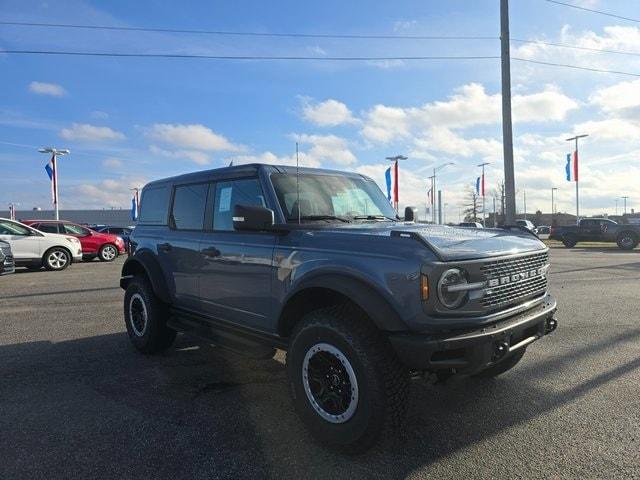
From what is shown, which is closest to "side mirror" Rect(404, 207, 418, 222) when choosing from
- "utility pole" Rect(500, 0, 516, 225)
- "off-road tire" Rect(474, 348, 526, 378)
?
"off-road tire" Rect(474, 348, 526, 378)

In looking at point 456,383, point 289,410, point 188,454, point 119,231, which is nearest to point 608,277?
point 456,383

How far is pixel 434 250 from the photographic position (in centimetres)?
301

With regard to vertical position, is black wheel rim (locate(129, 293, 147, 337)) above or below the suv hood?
below

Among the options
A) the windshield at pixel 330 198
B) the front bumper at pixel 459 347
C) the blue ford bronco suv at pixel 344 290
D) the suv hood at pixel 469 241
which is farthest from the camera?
the windshield at pixel 330 198

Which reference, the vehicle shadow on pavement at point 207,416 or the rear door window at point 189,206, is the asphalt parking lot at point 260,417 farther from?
the rear door window at point 189,206

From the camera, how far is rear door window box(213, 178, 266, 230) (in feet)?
14.1

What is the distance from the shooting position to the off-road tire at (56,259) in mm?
15461

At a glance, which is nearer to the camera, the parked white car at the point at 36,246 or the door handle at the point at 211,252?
the door handle at the point at 211,252

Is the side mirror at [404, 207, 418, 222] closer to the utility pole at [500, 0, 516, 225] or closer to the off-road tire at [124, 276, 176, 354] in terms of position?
the off-road tire at [124, 276, 176, 354]

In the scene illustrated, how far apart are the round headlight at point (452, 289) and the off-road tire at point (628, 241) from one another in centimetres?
2704

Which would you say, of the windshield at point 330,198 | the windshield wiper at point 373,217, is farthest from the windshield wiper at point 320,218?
the windshield wiper at point 373,217

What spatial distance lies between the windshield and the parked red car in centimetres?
1636

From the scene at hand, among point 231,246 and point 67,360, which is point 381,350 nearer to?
point 231,246

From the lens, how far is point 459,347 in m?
2.95
